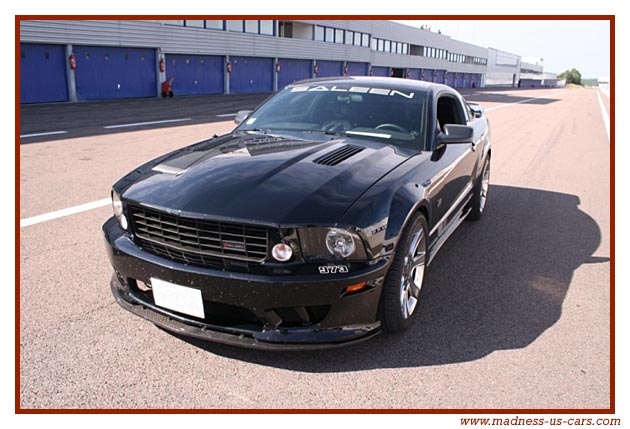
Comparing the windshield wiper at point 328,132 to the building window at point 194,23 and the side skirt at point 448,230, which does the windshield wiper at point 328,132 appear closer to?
the side skirt at point 448,230

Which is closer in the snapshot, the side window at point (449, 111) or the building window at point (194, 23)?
the side window at point (449, 111)

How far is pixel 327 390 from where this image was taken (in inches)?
105

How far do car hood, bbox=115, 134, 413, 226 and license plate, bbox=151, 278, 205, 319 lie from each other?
1.34 ft

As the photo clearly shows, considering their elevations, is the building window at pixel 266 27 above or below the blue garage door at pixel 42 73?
above

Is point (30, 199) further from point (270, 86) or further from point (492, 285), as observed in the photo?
point (270, 86)

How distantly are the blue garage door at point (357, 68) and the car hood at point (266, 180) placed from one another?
44.0 m

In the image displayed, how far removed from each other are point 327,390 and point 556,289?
234cm

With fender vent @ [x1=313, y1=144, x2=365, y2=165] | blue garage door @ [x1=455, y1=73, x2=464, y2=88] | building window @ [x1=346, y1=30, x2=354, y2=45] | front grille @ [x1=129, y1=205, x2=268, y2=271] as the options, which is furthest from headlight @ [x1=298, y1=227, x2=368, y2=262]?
blue garage door @ [x1=455, y1=73, x2=464, y2=88]

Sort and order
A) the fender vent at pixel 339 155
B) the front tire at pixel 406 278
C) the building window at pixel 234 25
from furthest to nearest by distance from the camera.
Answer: the building window at pixel 234 25, the fender vent at pixel 339 155, the front tire at pixel 406 278

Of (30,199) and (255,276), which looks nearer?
(255,276)

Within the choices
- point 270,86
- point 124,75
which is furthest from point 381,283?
point 270,86

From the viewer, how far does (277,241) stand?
2643 mm

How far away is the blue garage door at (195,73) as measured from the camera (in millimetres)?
28250

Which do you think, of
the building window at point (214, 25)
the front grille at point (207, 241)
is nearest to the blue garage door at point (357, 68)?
the building window at point (214, 25)
